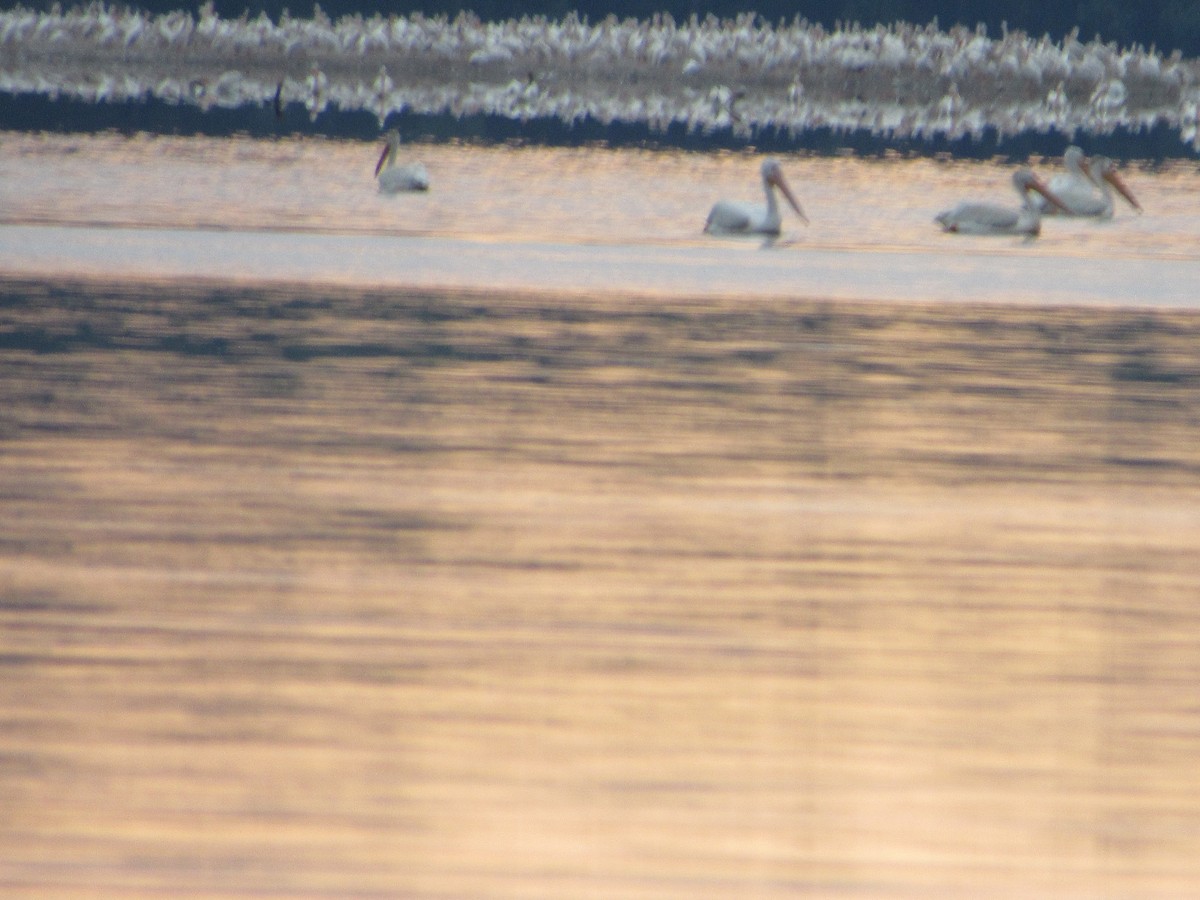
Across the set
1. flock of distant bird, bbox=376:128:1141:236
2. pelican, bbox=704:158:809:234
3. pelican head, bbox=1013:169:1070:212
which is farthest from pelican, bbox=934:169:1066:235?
pelican, bbox=704:158:809:234

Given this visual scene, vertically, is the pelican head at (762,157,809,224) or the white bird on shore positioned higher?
the pelican head at (762,157,809,224)

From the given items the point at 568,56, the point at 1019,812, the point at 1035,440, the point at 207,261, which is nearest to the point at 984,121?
the point at 568,56

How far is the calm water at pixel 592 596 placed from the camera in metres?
3.41

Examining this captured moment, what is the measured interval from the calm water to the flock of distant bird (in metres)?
3.81

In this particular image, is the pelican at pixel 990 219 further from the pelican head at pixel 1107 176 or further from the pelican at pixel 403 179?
the pelican at pixel 403 179

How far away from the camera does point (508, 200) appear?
17375 millimetres

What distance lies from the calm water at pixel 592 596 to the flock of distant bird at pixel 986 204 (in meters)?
3.81

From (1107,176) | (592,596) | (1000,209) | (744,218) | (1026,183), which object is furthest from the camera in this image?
(1107,176)

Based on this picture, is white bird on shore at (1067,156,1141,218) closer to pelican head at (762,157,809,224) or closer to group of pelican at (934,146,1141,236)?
group of pelican at (934,146,1141,236)

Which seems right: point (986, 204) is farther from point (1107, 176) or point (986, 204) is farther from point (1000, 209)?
point (1107, 176)

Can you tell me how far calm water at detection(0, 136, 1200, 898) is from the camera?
3.41 metres

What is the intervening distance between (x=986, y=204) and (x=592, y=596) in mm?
10973

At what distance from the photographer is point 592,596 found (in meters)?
4.91

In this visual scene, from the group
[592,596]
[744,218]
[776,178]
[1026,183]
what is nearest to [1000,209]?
[1026,183]
